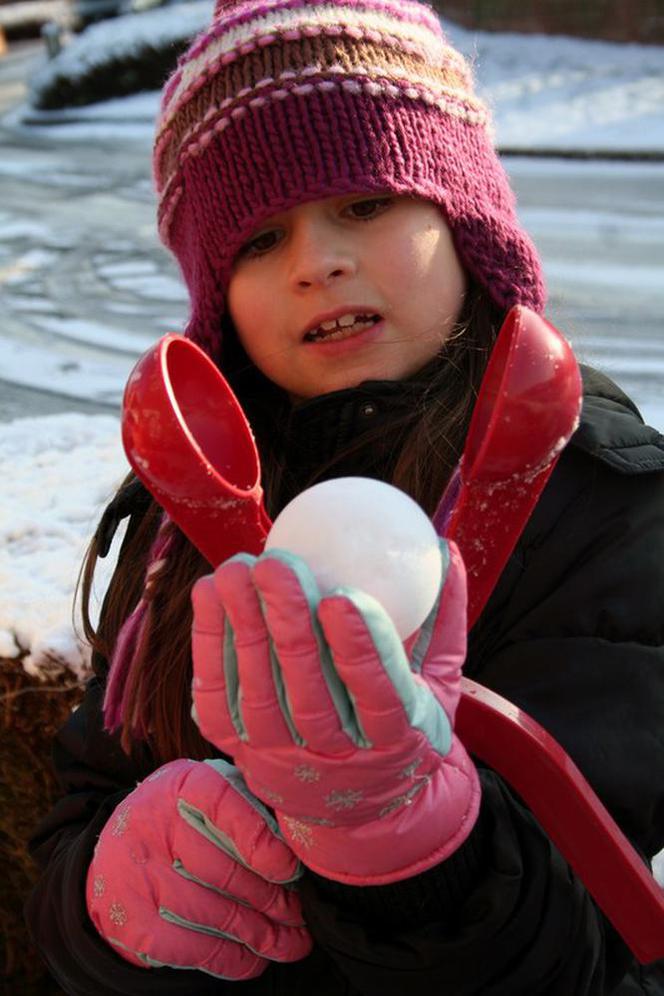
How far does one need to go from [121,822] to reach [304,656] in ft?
2.09

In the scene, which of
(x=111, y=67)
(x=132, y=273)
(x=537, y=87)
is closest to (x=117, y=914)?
(x=132, y=273)

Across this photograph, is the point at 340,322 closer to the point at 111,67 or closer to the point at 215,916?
the point at 215,916

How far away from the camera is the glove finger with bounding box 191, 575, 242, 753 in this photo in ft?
3.13

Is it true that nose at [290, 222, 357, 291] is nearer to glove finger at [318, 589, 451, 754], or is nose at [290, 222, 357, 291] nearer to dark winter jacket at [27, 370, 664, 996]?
dark winter jacket at [27, 370, 664, 996]

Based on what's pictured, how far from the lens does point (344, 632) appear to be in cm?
89

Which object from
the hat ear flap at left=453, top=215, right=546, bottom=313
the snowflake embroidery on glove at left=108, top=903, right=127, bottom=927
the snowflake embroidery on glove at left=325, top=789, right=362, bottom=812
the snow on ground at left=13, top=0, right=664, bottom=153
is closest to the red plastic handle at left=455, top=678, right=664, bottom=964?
the snowflake embroidery on glove at left=325, top=789, right=362, bottom=812

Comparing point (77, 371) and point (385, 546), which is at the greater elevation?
point (385, 546)

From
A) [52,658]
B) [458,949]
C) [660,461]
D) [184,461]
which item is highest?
[184,461]

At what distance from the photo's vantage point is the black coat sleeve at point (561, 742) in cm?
122

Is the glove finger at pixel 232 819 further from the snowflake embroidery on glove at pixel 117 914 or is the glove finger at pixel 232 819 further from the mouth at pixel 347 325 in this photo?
the mouth at pixel 347 325

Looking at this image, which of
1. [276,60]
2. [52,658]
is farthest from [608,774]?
[52,658]

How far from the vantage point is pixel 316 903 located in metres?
1.24

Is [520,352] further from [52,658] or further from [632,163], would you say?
[632,163]

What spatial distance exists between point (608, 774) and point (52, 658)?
1.21 metres
